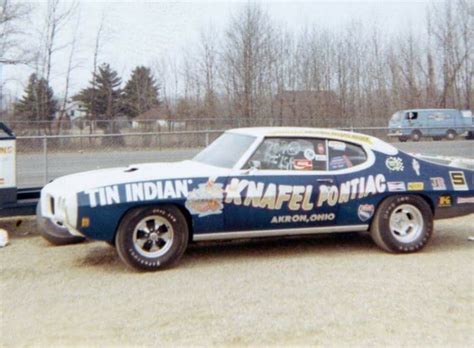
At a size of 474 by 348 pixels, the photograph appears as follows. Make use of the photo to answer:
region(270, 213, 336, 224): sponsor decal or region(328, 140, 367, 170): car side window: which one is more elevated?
region(328, 140, 367, 170): car side window

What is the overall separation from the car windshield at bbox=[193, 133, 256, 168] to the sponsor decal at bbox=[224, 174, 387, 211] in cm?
34

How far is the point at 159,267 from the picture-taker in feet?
19.8

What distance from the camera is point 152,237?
6.07m

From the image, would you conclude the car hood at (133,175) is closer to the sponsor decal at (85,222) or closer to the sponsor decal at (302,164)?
the sponsor decal at (85,222)

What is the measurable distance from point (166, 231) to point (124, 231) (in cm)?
45

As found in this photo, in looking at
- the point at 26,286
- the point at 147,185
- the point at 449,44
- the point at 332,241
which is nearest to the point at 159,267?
the point at 147,185

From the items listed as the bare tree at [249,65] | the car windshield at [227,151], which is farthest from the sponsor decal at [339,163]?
the bare tree at [249,65]

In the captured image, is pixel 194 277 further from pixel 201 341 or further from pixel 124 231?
pixel 201 341

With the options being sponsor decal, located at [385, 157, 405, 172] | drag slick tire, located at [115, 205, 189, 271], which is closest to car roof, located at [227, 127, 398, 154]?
sponsor decal, located at [385, 157, 405, 172]

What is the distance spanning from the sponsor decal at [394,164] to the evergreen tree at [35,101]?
3416 centimetres

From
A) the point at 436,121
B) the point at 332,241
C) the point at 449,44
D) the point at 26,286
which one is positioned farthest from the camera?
the point at 449,44

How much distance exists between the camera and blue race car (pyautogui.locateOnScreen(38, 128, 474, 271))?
594cm

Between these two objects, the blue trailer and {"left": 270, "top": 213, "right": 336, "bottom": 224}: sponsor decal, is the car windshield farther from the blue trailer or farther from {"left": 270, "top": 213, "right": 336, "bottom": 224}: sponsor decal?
the blue trailer

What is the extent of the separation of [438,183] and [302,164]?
170cm
